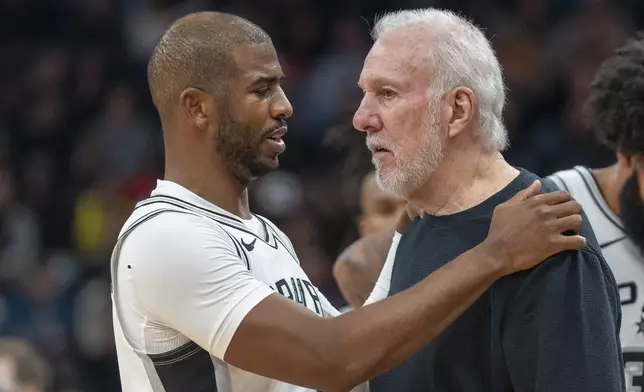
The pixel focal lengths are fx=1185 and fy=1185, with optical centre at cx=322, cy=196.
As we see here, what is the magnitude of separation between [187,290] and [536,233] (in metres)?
0.89

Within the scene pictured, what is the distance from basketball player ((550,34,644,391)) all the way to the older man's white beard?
39.3 inches

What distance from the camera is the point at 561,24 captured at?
8969 millimetres

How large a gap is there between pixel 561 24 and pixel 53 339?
439cm

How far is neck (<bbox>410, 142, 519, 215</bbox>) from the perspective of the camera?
10.5 ft

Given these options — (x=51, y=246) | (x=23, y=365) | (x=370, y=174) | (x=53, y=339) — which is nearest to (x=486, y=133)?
(x=370, y=174)

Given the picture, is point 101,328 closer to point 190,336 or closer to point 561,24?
point 561,24

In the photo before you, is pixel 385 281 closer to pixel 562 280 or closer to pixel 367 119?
pixel 367 119

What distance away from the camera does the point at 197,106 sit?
3283 mm

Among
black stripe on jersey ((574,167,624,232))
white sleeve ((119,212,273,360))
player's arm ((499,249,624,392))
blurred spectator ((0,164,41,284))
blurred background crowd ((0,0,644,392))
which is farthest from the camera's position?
blurred spectator ((0,164,41,284))

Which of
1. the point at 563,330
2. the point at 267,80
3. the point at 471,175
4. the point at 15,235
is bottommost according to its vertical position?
the point at 563,330

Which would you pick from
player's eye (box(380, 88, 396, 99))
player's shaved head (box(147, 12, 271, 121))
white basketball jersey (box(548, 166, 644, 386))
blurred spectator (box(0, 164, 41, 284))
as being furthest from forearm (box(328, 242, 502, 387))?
blurred spectator (box(0, 164, 41, 284))

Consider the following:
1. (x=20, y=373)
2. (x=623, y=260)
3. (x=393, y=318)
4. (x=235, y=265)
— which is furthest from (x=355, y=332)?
(x=20, y=373)

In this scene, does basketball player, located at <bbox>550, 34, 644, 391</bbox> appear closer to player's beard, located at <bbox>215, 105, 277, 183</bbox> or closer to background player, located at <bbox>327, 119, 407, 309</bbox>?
background player, located at <bbox>327, 119, 407, 309</bbox>

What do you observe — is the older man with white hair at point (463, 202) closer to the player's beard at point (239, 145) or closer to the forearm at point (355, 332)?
the forearm at point (355, 332)
